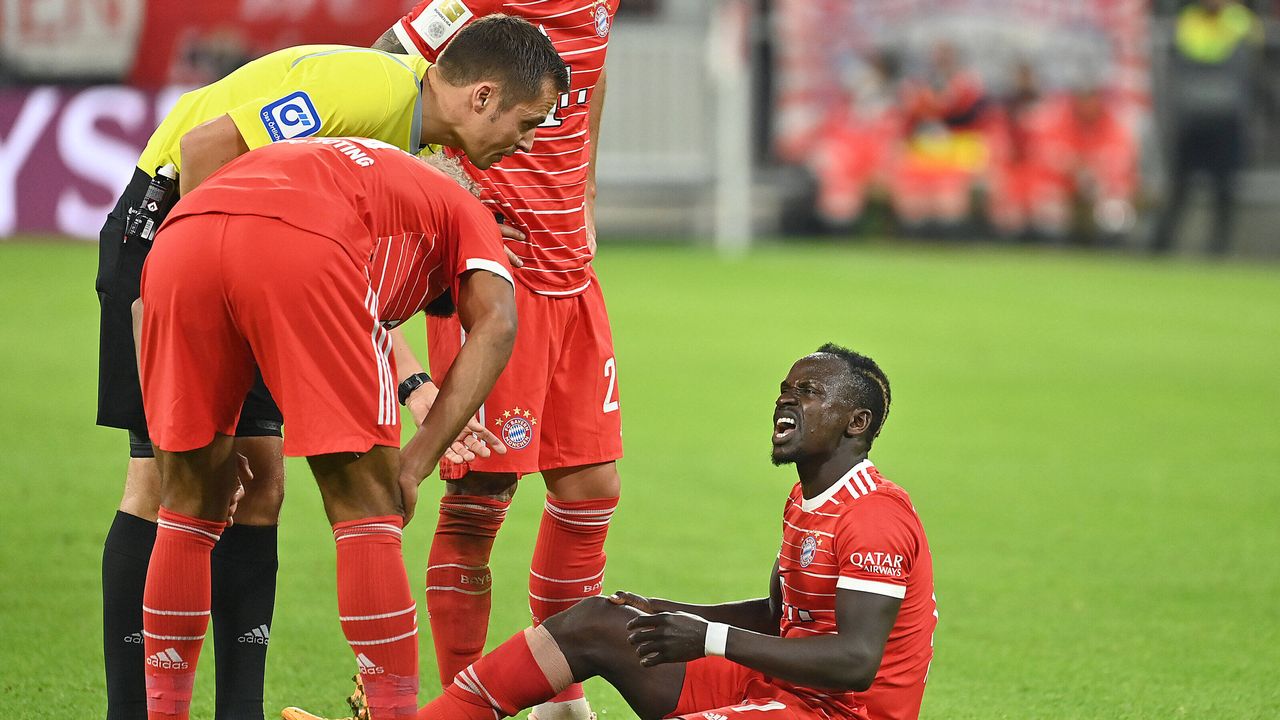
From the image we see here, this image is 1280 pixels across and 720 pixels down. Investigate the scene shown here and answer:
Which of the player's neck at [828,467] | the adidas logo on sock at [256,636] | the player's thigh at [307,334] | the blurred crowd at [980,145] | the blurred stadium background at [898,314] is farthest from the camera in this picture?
the blurred crowd at [980,145]

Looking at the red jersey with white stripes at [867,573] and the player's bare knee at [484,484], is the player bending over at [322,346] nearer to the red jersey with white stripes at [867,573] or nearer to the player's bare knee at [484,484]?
the red jersey with white stripes at [867,573]

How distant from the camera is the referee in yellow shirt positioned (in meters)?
3.46

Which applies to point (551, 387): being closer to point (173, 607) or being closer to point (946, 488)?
point (173, 607)

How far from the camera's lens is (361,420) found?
310 cm

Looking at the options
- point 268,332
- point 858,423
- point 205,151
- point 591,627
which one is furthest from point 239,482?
point 858,423

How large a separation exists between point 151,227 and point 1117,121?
17.4 m

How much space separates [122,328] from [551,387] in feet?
3.70

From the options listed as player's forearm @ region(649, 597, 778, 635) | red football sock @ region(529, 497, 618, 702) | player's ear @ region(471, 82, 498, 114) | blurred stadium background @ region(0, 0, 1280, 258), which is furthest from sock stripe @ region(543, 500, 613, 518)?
blurred stadium background @ region(0, 0, 1280, 258)

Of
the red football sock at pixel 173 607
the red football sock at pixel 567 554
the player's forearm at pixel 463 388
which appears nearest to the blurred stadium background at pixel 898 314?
the red football sock at pixel 567 554

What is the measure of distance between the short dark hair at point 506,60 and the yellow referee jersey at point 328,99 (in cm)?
12

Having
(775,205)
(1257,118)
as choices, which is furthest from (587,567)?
(1257,118)

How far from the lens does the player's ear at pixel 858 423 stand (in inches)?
140

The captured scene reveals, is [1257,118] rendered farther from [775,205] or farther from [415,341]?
[415,341]

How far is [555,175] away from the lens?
14.2 feet
